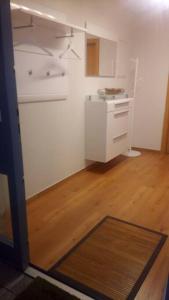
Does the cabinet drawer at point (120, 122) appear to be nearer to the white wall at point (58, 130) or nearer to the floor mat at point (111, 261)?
the white wall at point (58, 130)

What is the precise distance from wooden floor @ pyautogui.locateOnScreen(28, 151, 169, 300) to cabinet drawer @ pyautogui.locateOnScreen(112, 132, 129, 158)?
0.79 ft

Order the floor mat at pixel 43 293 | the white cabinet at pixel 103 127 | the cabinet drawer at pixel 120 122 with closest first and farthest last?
the floor mat at pixel 43 293 → the white cabinet at pixel 103 127 → the cabinet drawer at pixel 120 122

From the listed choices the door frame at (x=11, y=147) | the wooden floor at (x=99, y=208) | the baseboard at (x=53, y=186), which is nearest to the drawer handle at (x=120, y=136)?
the wooden floor at (x=99, y=208)

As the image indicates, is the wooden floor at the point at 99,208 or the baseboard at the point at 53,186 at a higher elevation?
the baseboard at the point at 53,186

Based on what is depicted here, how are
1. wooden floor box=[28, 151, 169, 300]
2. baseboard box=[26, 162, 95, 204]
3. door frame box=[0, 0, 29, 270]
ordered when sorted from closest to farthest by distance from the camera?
door frame box=[0, 0, 29, 270] < wooden floor box=[28, 151, 169, 300] < baseboard box=[26, 162, 95, 204]

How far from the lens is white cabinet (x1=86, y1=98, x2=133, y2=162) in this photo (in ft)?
10.4

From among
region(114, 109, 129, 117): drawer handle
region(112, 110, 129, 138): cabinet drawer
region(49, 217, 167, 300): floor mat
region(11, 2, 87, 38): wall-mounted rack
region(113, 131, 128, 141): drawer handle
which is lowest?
region(49, 217, 167, 300): floor mat

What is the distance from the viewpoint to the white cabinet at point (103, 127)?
317cm

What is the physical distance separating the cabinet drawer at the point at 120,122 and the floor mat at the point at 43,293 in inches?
88.4

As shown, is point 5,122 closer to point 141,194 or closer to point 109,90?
point 141,194

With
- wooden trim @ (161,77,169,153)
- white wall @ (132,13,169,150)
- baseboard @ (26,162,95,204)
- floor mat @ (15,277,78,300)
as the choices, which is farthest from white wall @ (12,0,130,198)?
wooden trim @ (161,77,169,153)

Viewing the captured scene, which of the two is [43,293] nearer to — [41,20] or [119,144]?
[41,20]

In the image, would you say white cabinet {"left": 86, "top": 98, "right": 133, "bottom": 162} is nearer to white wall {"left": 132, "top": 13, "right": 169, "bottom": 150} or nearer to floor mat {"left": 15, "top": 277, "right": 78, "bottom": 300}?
white wall {"left": 132, "top": 13, "right": 169, "bottom": 150}

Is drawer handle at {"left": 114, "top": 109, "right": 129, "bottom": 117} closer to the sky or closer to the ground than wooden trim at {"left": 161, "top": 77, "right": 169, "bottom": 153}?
closer to the sky
